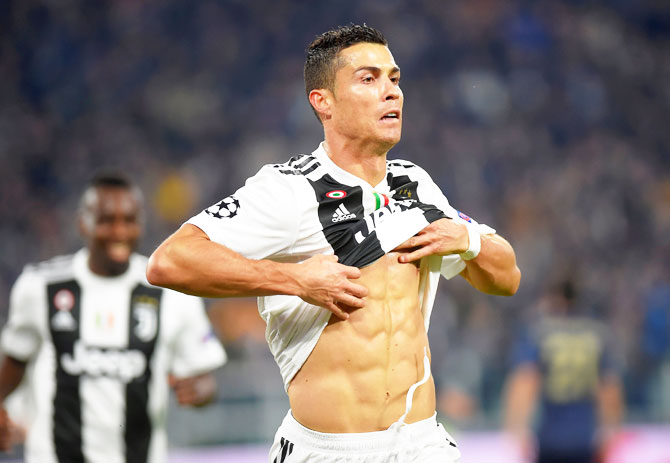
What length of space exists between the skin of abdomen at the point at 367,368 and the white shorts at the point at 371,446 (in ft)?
0.09

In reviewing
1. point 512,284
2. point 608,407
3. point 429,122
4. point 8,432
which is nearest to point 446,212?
point 512,284

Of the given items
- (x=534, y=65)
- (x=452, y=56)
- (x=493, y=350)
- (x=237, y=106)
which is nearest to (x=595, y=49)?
(x=534, y=65)

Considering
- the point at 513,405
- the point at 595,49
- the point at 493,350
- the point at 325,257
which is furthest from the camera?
the point at 595,49

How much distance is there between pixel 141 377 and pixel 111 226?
797 millimetres

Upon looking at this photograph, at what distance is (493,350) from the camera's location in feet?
33.3

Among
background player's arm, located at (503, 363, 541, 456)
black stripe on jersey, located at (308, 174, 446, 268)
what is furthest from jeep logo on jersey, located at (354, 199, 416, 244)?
→ background player's arm, located at (503, 363, 541, 456)

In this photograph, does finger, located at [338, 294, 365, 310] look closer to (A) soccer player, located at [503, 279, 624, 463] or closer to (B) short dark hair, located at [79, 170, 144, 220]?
(B) short dark hair, located at [79, 170, 144, 220]

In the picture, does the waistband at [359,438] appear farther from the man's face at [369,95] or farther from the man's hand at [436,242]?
the man's face at [369,95]

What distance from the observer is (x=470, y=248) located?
10.8ft

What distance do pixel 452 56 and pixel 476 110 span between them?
1.28 metres

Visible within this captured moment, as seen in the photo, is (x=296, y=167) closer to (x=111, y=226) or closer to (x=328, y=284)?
(x=328, y=284)


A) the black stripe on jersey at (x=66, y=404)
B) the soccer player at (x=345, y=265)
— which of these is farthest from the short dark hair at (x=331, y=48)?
the black stripe on jersey at (x=66, y=404)

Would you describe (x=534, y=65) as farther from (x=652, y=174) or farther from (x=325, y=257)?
(x=325, y=257)

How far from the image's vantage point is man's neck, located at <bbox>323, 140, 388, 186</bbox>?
3.38 meters
